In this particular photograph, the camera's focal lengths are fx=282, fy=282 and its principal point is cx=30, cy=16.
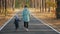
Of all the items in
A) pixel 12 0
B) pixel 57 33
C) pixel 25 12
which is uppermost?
pixel 12 0

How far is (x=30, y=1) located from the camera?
162250 mm

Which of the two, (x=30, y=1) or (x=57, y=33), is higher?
(x=30, y=1)

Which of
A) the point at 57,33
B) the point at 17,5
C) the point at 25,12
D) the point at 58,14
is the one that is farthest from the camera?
the point at 17,5

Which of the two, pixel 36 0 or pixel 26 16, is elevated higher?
pixel 36 0

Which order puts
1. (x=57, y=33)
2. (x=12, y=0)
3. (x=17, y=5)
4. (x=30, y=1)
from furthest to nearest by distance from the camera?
1. (x=30, y=1)
2. (x=17, y=5)
3. (x=12, y=0)
4. (x=57, y=33)

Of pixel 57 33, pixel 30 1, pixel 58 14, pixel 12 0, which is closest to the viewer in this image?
pixel 57 33

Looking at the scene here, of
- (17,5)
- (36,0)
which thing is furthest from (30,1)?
(36,0)

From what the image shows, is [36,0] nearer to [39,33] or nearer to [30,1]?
[30,1]

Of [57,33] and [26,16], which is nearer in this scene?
[57,33]

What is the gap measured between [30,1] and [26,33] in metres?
144

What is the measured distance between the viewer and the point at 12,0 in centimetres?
12544

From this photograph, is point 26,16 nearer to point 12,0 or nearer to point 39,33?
point 39,33

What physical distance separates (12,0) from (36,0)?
44.1 feet

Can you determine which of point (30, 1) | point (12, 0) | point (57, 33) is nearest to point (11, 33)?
point (57, 33)
